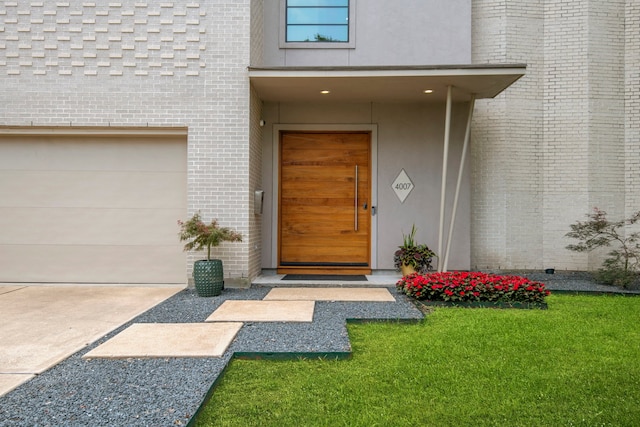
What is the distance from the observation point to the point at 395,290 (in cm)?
634

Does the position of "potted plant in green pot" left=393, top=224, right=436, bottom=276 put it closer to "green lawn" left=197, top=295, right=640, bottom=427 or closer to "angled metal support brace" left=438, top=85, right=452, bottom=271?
"angled metal support brace" left=438, top=85, right=452, bottom=271

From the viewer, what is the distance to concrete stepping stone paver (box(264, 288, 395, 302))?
567cm

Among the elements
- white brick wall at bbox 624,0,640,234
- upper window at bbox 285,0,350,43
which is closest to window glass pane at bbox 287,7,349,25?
upper window at bbox 285,0,350,43

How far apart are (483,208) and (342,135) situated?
296 cm

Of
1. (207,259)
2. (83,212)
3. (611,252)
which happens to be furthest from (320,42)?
(611,252)

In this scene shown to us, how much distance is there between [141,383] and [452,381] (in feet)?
6.92

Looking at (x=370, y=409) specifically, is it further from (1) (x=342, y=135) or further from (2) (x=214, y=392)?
(1) (x=342, y=135)

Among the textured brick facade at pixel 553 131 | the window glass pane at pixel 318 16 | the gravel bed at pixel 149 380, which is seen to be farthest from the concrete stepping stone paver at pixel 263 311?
the window glass pane at pixel 318 16

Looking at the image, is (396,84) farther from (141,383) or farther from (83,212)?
(141,383)

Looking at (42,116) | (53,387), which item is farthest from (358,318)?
(42,116)

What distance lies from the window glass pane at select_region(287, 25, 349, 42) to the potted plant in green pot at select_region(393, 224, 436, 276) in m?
3.68

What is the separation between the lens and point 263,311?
4957mm

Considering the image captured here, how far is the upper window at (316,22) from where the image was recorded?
7.90 metres

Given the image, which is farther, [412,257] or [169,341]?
[412,257]
